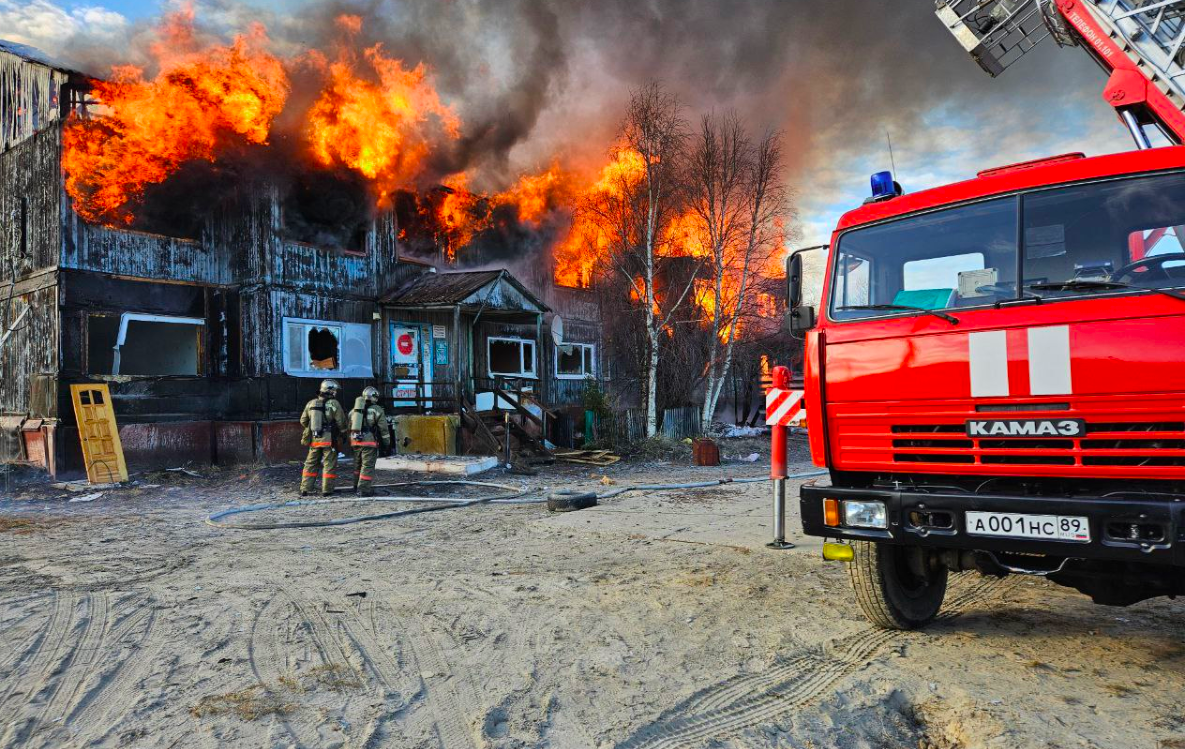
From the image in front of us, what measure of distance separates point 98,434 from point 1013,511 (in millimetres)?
13949

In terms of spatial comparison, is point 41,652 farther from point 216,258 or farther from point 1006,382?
point 216,258

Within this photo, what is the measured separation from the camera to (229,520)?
28.6ft

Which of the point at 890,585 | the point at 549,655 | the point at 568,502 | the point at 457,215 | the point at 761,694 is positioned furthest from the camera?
the point at 457,215

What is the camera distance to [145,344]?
Result: 62.8 ft

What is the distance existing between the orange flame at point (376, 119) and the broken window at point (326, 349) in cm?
331

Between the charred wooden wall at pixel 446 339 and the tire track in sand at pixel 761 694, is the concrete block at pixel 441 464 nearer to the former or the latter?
the charred wooden wall at pixel 446 339

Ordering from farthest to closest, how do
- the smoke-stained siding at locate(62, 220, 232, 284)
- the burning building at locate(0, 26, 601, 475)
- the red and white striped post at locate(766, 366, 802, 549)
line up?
the burning building at locate(0, 26, 601, 475), the smoke-stained siding at locate(62, 220, 232, 284), the red and white striped post at locate(766, 366, 802, 549)

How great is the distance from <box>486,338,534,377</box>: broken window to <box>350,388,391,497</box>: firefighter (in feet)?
27.1

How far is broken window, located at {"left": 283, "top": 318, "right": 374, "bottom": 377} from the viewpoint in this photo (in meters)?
15.2

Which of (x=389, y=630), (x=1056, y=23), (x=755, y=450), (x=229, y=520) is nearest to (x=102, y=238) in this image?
(x=229, y=520)

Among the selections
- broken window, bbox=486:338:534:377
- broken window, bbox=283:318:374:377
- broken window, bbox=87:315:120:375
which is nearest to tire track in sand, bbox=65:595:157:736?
broken window, bbox=87:315:120:375

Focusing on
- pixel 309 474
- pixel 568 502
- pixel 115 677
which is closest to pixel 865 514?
pixel 115 677

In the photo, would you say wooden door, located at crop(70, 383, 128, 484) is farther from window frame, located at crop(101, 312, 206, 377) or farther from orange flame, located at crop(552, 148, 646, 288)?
orange flame, located at crop(552, 148, 646, 288)

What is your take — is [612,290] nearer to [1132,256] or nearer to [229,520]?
[229,520]
